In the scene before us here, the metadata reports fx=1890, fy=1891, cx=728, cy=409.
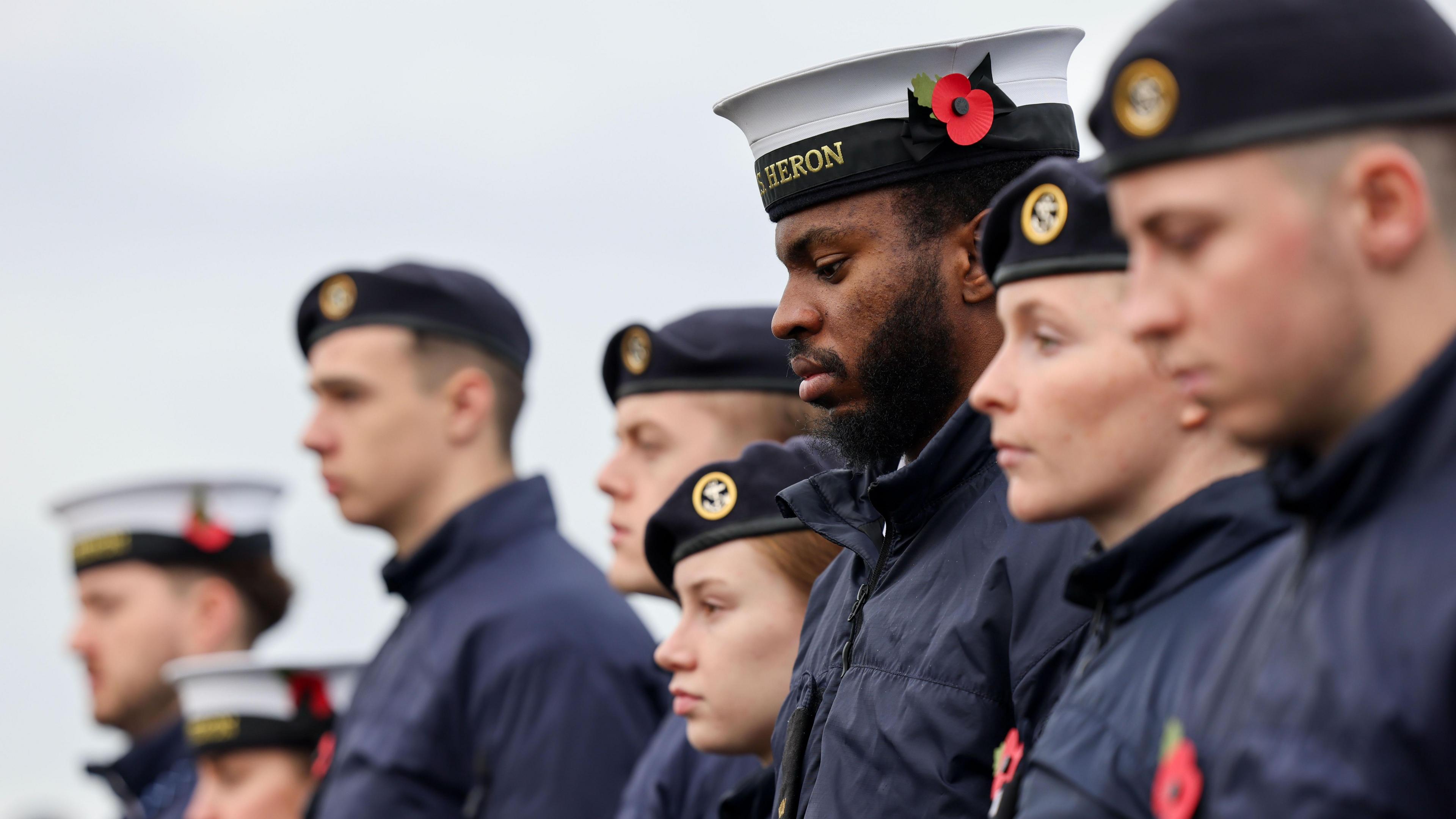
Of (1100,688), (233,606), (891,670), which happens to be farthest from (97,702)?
(1100,688)

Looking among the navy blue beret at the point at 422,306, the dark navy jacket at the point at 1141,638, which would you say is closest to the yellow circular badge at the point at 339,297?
the navy blue beret at the point at 422,306

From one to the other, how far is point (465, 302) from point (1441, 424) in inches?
171

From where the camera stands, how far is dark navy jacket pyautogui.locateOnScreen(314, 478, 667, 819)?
4.74m

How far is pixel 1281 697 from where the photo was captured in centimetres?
178

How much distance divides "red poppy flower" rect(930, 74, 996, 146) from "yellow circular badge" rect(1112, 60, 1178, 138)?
1.34 metres

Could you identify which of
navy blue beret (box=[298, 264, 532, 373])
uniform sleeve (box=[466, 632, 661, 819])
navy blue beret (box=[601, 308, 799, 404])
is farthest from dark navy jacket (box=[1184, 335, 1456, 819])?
navy blue beret (box=[298, 264, 532, 373])

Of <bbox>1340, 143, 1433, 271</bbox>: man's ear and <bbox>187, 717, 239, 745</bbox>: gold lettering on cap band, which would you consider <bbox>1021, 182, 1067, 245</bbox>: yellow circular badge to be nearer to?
<bbox>1340, 143, 1433, 271</bbox>: man's ear

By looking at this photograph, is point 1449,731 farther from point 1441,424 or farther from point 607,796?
point 607,796

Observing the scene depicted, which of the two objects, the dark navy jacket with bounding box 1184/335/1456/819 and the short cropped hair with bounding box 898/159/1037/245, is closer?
the dark navy jacket with bounding box 1184/335/1456/819

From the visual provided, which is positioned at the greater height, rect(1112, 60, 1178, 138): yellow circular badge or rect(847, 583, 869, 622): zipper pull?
rect(1112, 60, 1178, 138): yellow circular badge

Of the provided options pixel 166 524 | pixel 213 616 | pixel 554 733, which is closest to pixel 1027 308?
pixel 554 733

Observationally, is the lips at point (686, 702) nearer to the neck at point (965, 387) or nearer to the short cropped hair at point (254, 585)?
the neck at point (965, 387)

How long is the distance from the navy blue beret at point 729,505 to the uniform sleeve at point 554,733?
611 millimetres

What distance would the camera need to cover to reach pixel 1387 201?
5.83ft
